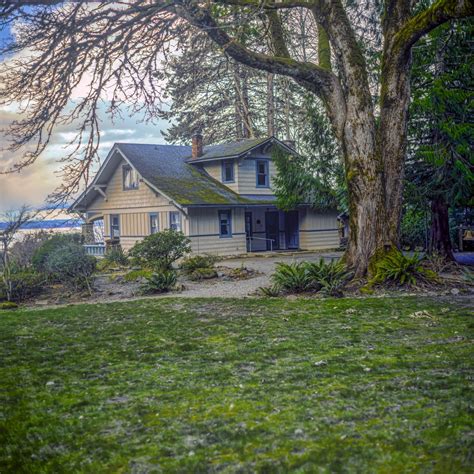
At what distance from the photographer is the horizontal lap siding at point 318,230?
3141 centimetres

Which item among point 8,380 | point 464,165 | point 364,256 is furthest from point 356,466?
point 464,165

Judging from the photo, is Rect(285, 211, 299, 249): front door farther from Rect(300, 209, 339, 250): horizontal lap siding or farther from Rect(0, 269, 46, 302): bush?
Rect(0, 269, 46, 302): bush

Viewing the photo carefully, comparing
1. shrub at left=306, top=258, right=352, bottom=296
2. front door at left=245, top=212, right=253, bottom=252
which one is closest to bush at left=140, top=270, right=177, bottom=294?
shrub at left=306, top=258, right=352, bottom=296

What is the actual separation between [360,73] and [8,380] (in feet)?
34.6

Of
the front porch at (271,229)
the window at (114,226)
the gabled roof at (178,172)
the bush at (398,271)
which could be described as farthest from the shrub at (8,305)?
the front porch at (271,229)

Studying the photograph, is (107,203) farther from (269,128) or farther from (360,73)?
(360,73)

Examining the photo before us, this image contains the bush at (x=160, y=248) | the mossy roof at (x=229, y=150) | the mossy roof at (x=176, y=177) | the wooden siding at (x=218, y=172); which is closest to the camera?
the bush at (x=160, y=248)

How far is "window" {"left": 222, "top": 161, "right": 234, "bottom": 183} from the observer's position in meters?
29.3

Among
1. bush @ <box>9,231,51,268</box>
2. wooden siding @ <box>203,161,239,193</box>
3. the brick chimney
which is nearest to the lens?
bush @ <box>9,231,51,268</box>

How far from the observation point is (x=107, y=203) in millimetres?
31344

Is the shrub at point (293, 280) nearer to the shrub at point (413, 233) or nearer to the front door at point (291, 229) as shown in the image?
the shrub at point (413, 233)

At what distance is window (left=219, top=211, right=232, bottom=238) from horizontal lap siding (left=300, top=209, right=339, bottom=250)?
4.99 metres

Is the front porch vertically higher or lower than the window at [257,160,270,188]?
lower

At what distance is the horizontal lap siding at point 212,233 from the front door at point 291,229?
14.6ft
